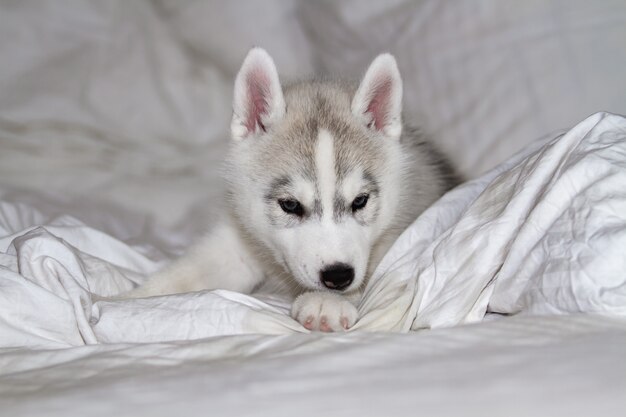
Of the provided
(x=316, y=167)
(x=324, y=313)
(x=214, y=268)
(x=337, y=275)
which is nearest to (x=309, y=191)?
(x=316, y=167)

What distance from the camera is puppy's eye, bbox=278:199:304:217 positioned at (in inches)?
96.7

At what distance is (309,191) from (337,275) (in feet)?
1.00

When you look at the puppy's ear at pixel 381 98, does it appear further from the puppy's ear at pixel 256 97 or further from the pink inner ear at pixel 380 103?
the puppy's ear at pixel 256 97

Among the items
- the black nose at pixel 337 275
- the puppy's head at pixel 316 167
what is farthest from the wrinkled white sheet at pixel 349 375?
the puppy's head at pixel 316 167

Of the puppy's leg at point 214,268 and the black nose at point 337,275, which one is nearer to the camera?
the black nose at point 337,275

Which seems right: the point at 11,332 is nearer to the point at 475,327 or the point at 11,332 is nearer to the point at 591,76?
the point at 475,327

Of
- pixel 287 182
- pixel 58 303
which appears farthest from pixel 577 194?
pixel 58 303

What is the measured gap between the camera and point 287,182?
248cm

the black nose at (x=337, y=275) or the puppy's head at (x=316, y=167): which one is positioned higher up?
the puppy's head at (x=316, y=167)

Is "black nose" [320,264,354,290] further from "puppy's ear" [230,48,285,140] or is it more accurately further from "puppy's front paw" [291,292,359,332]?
"puppy's ear" [230,48,285,140]

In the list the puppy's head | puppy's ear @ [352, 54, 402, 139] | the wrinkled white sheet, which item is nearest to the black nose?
the puppy's head

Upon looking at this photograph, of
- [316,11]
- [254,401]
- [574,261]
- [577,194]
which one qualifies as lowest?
[254,401]

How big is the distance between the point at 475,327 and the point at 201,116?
2442mm

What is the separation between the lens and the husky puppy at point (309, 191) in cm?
235
